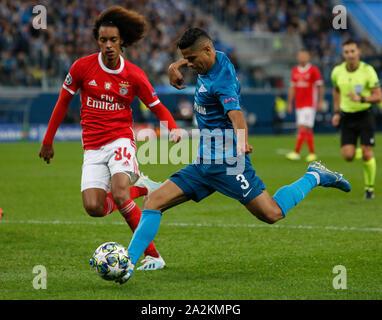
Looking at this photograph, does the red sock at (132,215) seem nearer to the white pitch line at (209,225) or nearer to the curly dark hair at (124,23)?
the curly dark hair at (124,23)

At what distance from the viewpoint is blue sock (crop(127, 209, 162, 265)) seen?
5688mm

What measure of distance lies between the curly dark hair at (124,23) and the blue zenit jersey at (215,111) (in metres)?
1.35

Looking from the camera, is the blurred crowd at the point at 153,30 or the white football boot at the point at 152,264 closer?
the white football boot at the point at 152,264

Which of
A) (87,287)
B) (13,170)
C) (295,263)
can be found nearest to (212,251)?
(295,263)

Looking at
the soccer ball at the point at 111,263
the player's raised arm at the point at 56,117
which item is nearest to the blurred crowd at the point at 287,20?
the player's raised arm at the point at 56,117

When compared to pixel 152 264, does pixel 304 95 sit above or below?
above

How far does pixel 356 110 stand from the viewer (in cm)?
1149

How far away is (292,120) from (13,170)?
17783 millimetres

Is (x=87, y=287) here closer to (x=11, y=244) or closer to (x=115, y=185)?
(x=115, y=185)

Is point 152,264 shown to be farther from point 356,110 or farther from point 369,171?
point 356,110

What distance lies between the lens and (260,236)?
→ 796cm

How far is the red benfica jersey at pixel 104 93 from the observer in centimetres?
664

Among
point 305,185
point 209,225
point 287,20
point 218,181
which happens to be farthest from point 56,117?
point 287,20

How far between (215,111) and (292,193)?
1121 millimetres
